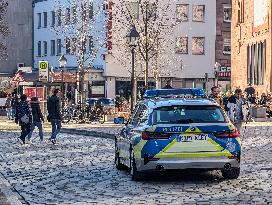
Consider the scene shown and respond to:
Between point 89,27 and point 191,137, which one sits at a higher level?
point 89,27

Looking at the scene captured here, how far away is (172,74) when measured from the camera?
2813 inches

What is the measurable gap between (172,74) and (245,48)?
52.9ft

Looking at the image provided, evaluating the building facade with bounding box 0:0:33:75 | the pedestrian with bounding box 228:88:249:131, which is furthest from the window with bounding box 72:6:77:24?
the pedestrian with bounding box 228:88:249:131

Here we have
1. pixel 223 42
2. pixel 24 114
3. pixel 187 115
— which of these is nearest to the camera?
pixel 187 115

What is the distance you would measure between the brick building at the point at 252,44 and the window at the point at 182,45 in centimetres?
1293

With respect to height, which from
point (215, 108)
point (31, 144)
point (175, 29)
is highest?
point (175, 29)

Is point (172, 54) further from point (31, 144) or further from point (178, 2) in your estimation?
point (31, 144)

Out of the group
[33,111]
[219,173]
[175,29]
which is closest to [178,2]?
[175,29]

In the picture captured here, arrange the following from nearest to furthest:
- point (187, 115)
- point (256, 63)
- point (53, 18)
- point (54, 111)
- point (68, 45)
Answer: point (187, 115)
point (54, 111)
point (256, 63)
point (68, 45)
point (53, 18)

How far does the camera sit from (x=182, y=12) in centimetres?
7175

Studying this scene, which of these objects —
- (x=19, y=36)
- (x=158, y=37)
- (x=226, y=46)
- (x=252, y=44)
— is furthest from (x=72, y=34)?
(x=252, y=44)

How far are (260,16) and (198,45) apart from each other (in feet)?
66.2

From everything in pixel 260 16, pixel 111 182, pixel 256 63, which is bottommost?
pixel 111 182

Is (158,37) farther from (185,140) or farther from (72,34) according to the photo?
(185,140)
